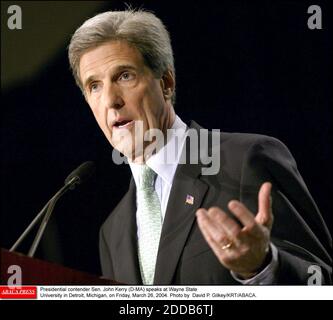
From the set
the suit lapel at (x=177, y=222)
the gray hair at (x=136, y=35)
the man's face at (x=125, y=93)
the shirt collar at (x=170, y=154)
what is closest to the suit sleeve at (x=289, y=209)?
the suit lapel at (x=177, y=222)

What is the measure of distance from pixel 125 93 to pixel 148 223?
1.64ft

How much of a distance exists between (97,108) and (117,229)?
476 mm

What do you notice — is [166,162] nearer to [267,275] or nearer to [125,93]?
[125,93]

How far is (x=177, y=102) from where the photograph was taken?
2754 mm

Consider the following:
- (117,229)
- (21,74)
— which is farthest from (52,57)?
(117,229)

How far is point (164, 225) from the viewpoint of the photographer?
8.59 feet

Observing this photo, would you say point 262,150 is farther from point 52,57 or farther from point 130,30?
point 52,57

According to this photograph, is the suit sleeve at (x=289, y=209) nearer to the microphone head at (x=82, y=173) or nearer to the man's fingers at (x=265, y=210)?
the man's fingers at (x=265, y=210)

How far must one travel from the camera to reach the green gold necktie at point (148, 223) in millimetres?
2646

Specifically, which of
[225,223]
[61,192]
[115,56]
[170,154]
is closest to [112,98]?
[115,56]

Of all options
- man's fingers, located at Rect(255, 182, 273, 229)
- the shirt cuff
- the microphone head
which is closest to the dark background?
the microphone head
